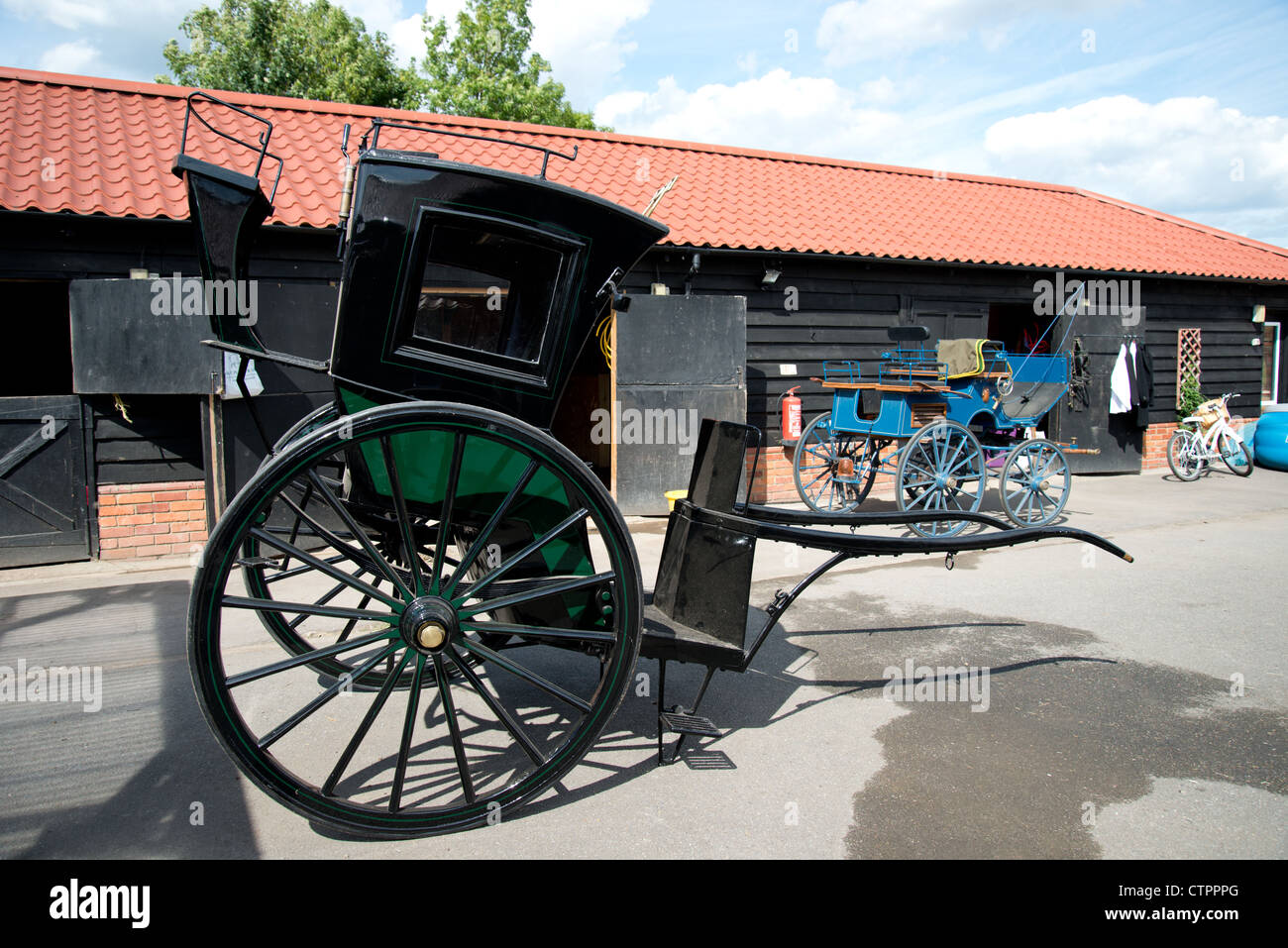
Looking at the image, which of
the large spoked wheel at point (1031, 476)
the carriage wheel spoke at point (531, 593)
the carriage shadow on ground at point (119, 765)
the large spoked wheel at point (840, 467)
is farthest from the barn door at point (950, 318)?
the carriage shadow on ground at point (119, 765)

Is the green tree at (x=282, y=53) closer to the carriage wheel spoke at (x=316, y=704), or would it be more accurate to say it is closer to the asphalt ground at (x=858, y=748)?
the asphalt ground at (x=858, y=748)

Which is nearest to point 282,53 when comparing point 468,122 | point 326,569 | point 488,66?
point 488,66

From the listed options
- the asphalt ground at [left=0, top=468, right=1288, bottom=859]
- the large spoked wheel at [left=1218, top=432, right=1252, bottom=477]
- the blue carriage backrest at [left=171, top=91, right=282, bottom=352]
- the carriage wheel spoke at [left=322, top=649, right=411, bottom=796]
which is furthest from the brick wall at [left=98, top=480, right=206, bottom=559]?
the large spoked wheel at [left=1218, top=432, right=1252, bottom=477]

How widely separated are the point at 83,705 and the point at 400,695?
4.71ft

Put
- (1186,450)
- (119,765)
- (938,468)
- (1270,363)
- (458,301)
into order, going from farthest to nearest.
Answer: (1270,363) → (1186,450) → (938,468) → (119,765) → (458,301)

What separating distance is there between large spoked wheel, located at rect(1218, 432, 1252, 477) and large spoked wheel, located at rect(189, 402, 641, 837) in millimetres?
12252

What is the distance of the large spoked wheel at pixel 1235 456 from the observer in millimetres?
11820

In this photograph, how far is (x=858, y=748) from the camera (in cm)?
336

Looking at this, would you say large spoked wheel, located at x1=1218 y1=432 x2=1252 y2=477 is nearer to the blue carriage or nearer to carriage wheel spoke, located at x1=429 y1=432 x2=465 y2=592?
the blue carriage

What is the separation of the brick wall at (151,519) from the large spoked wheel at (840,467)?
228 inches

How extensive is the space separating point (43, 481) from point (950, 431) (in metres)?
7.95

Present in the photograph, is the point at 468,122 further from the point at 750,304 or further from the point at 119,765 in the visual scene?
the point at 119,765

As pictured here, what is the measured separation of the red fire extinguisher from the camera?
31.2 ft
